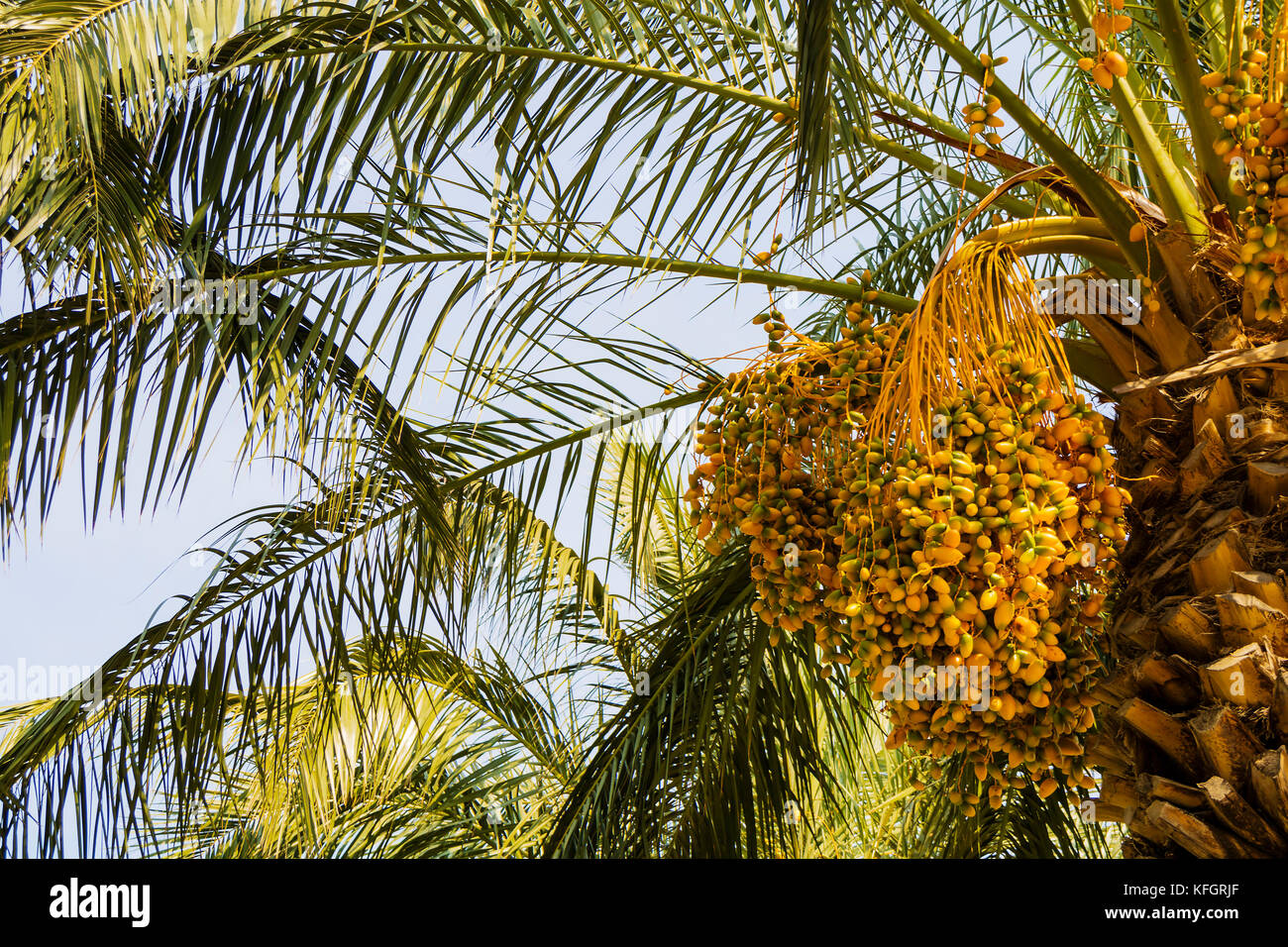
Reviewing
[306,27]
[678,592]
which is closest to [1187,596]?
[306,27]

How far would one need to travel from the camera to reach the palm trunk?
2338 mm

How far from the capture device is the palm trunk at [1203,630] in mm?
2338

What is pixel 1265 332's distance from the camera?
2562 millimetres

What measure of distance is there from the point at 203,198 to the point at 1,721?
14.3 ft

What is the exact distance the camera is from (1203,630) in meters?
2.42

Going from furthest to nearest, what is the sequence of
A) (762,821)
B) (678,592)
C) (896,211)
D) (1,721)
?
1. (1,721)
2. (896,211)
3. (678,592)
4. (762,821)

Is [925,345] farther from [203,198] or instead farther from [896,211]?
[896,211]
